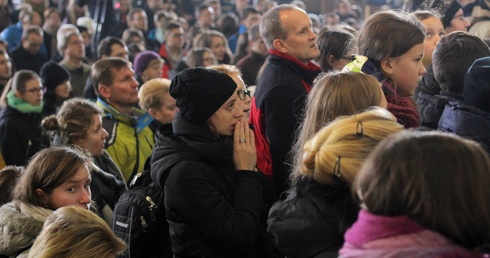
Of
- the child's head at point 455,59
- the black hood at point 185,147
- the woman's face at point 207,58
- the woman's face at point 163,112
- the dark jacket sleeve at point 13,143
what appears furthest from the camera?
the woman's face at point 207,58

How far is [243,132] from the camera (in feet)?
11.5

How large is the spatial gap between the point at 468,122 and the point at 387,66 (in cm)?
59

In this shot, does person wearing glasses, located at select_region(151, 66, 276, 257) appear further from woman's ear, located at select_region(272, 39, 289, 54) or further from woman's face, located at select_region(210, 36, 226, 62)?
woman's face, located at select_region(210, 36, 226, 62)

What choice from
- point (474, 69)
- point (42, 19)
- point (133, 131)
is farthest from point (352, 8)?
point (474, 69)

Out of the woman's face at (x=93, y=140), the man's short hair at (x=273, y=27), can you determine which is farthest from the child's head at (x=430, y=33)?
the woman's face at (x=93, y=140)

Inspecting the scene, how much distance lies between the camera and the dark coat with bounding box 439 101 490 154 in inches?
129

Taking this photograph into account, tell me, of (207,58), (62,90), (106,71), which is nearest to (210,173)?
(106,71)

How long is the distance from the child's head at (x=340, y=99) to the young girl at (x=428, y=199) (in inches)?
42.0

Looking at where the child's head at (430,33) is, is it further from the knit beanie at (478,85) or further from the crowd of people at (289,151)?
the knit beanie at (478,85)

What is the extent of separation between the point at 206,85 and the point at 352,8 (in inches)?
526

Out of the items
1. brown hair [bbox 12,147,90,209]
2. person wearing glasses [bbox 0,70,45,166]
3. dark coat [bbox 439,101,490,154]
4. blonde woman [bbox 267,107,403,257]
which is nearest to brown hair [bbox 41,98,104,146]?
brown hair [bbox 12,147,90,209]

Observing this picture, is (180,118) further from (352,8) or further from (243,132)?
(352,8)

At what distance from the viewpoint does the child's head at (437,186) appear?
1.77 m

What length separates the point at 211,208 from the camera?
10.5 feet
